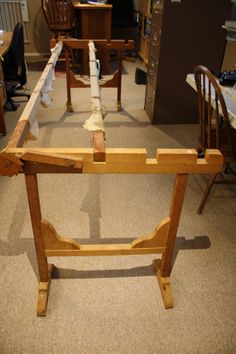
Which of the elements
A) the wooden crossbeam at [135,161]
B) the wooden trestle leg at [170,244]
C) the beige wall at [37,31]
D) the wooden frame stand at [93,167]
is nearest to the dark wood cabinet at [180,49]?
the wooden frame stand at [93,167]

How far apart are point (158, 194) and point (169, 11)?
161 cm

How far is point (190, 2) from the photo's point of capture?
7.88 feet

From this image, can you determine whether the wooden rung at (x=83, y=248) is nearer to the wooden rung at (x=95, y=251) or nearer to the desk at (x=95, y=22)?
the wooden rung at (x=95, y=251)

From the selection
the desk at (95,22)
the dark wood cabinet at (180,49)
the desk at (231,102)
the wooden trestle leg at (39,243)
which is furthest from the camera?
the desk at (95,22)

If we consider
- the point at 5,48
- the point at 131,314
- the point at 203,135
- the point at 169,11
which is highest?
the point at 169,11

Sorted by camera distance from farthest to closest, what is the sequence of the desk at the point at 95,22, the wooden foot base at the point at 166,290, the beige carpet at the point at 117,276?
1. the desk at the point at 95,22
2. the wooden foot base at the point at 166,290
3. the beige carpet at the point at 117,276

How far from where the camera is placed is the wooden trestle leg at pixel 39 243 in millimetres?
1004

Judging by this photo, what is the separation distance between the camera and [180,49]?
2613 millimetres

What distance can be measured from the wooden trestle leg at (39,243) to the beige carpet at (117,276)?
45 mm

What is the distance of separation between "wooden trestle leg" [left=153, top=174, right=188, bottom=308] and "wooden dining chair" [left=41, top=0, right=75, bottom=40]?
377 cm

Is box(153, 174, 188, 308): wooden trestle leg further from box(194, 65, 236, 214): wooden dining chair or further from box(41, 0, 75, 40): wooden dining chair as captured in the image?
box(41, 0, 75, 40): wooden dining chair

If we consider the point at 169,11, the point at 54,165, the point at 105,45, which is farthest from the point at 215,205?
the point at 105,45

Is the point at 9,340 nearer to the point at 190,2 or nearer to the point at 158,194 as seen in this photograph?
the point at 158,194

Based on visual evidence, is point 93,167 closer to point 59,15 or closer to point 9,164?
point 9,164
